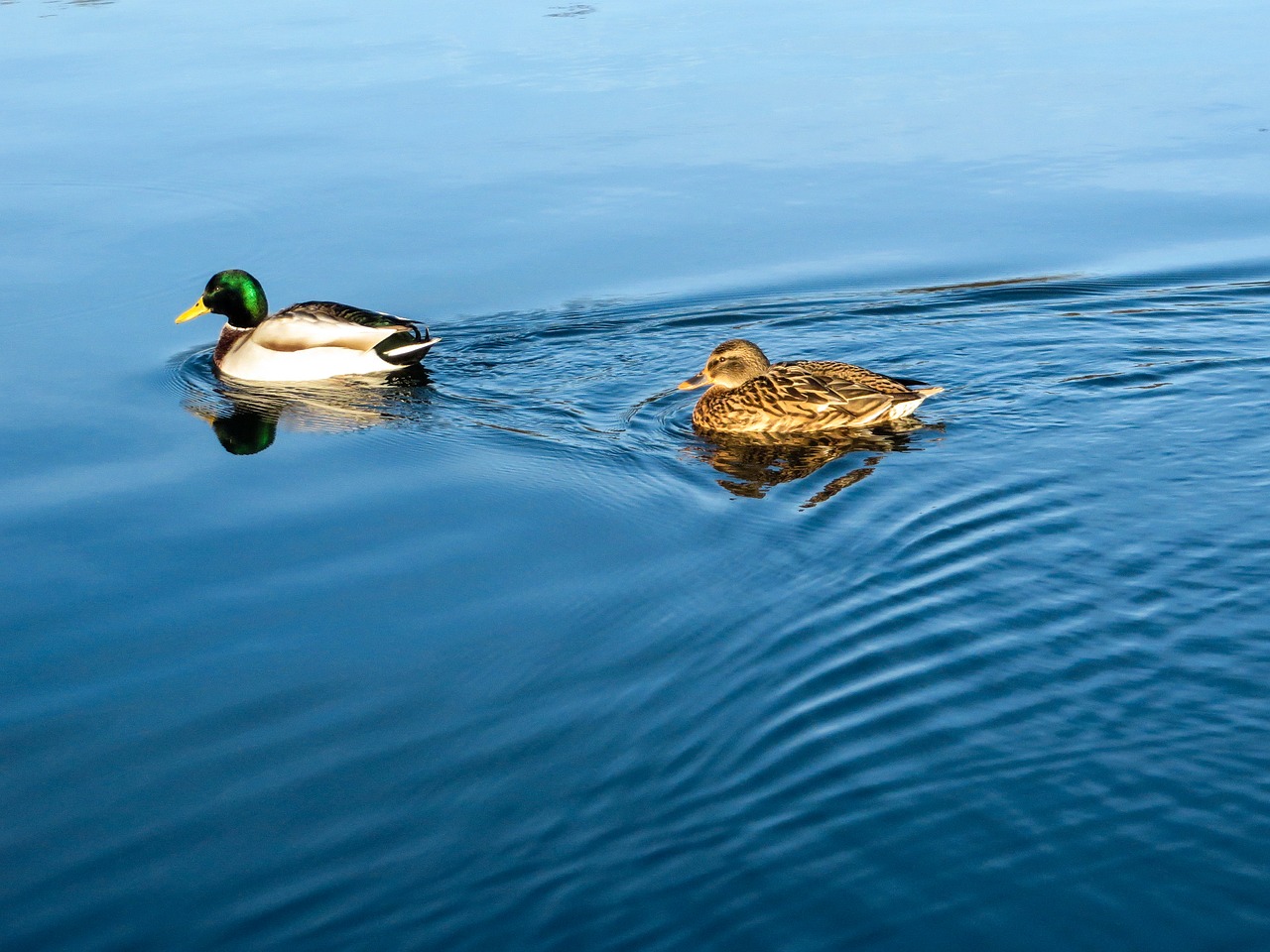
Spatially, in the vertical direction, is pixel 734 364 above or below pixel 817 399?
above

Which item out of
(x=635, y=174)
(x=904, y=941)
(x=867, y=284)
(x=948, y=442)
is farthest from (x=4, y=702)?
(x=635, y=174)

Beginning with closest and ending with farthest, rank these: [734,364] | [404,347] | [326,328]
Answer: [734,364] < [404,347] < [326,328]

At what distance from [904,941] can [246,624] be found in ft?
11.5

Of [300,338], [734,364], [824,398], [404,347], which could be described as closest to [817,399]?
[824,398]

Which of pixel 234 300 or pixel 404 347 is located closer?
pixel 404 347

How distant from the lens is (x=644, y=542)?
7.41 metres

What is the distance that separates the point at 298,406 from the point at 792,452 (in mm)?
3732

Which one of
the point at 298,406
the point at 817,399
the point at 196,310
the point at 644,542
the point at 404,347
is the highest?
the point at 196,310

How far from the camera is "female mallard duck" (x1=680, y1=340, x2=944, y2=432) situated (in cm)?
899

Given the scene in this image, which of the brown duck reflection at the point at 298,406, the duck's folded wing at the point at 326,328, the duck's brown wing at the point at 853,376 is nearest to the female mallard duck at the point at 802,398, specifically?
the duck's brown wing at the point at 853,376

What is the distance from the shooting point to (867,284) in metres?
11.8

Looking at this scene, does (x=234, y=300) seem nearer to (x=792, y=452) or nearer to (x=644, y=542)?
(x=792, y=452)

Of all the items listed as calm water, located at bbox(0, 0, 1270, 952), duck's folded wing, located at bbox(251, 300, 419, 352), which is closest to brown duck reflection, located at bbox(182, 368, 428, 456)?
calm water, located at bbox(0, 0, 1270, 952)

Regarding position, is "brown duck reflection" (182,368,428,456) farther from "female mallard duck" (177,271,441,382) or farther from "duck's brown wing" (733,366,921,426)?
"duck's brown wing" (733,366,921,426)
